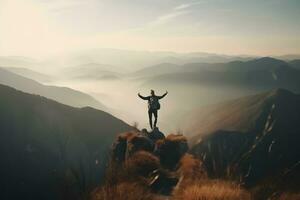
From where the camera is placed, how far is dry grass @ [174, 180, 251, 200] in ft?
20.7

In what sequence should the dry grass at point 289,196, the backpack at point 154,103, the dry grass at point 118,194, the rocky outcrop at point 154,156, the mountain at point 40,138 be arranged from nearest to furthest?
the dry grass at point 289,196, the dry grass at point 118,194, the rocky outcrop at point 154,156, the backpack at point 154,103, the mountain at point 40,138

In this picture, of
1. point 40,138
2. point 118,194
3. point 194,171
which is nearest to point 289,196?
point 118,194

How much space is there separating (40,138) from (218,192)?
15663 centimetres

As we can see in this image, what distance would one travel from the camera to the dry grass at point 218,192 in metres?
6.31

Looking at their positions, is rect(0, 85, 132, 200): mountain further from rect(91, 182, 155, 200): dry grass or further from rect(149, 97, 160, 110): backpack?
rect(91, 182, 155, 200): dry grass

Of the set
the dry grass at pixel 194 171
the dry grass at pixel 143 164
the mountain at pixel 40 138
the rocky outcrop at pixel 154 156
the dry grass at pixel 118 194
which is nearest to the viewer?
the dry grass at pixel 118 194

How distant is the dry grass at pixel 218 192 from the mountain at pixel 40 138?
121 meters

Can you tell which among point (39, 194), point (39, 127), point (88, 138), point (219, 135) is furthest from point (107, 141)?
point (219, 135)

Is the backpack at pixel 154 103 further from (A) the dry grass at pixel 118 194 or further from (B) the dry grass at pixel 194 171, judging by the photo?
(A) the dry grass at pixel 118 194

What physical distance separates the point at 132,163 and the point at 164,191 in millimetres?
1550

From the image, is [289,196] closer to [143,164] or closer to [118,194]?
[118,194]

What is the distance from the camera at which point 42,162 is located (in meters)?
149

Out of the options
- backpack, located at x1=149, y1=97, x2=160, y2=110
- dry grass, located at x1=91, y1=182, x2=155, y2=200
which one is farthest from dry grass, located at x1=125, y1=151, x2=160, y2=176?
backpack, located at x1=149, y1=97, x2=160, y2=110

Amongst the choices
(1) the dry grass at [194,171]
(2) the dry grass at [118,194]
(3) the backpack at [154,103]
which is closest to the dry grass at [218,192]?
(2) the dry grass at [118,194]
